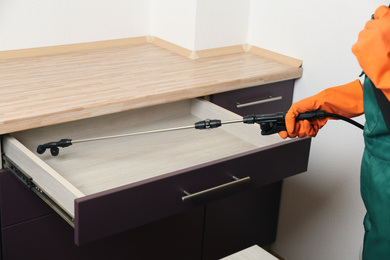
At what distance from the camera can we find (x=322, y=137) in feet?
6.59

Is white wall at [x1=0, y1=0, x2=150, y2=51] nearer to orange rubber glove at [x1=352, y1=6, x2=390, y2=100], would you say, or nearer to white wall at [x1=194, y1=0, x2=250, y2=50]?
white wall at [x1=194, y1=0, x2=250, y2=50]

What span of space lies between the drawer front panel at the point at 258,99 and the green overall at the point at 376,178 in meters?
0.69

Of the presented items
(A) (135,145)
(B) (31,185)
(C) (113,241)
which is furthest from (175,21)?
(B) (31,185)

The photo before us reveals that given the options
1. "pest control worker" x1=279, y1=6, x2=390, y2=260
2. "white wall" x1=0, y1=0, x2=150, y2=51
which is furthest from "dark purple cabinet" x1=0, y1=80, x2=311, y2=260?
"white wall" x1=0, y1=0, x2=150, y2=51

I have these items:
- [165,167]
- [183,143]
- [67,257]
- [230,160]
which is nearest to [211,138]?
[183,143]

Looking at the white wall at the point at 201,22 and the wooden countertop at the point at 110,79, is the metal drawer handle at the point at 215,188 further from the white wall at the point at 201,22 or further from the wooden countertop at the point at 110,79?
the white wall at the point at 201,22

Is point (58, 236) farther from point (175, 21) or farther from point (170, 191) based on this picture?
point (175, 21)

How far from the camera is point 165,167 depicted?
1.52 metres

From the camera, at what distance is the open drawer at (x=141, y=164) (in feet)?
4.00

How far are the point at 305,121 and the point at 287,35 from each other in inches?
27.2

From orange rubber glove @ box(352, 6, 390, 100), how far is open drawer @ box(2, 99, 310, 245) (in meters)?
0.42

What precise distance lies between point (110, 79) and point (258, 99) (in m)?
0.51

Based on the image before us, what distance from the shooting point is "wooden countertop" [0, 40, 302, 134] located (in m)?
1.51

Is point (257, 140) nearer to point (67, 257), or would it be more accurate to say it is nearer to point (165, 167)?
point (165, 167)
